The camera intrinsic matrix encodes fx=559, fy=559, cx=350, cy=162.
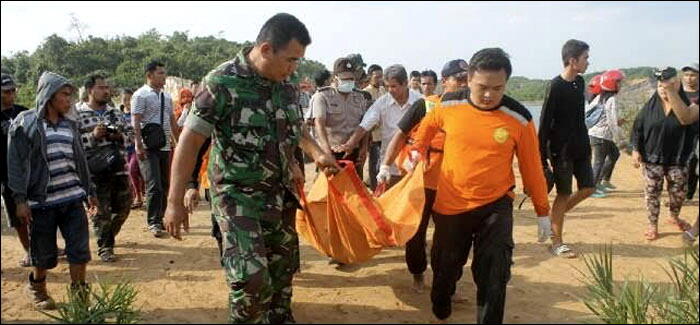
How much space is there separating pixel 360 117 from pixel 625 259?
10.2 ft

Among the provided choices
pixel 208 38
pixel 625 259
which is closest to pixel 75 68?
pixel 208 38

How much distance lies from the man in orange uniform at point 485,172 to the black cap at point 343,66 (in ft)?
6.86

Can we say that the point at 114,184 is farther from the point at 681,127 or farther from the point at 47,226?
the point at 681,127

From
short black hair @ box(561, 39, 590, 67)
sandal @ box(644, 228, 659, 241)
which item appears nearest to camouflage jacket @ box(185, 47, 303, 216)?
short black hair @ box(561, 39, 590, 67)

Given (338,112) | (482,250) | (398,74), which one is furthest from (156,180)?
(482,250)

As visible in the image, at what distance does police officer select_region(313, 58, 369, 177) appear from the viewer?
5535mm

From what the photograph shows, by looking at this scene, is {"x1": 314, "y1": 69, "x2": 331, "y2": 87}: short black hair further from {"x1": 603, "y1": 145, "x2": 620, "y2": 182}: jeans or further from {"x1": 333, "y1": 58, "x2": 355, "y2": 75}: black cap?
{"x1": 603, "y1": 145, "x2": 620, "y2": 182}: jeans

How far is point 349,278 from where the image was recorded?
5.02 m

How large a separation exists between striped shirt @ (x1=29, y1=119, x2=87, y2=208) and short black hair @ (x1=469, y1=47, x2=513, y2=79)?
10.2ft

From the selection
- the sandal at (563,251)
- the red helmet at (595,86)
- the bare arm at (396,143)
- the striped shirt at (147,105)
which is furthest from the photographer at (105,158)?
the red helmet at (595,86)

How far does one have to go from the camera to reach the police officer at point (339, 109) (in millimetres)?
5535

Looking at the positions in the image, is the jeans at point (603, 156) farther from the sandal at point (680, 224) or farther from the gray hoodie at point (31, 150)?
the gray hoodie at point (31, 150)

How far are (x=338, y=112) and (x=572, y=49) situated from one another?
7.49ft

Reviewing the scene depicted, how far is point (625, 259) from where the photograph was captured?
18.9 ft
